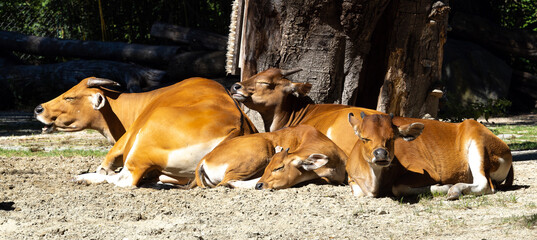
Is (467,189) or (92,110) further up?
(467,189)

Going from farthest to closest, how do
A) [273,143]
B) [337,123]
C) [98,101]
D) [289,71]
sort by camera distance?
1. [98,101]
2. [289,71]
3. [337,123]
4. [273,143]

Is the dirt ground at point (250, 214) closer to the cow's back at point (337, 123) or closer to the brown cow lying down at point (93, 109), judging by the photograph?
the cow's back at point (337, 123)

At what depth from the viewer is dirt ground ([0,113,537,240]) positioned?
13.8ft

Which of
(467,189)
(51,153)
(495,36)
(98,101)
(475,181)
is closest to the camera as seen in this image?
(467,189)

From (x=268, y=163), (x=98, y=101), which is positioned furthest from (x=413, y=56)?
(x=98, y=101)

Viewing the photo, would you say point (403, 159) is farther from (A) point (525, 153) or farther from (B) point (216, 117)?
(A) point (525, 153)

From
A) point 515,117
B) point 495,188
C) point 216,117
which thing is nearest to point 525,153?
point 495,188

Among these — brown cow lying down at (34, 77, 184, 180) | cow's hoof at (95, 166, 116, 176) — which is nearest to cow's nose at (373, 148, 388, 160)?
cow's hoof at (95, 166, 116, 176)

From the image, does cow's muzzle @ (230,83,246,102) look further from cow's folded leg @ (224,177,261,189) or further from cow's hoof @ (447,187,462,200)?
cow's hoof @ (447,187,462,200)

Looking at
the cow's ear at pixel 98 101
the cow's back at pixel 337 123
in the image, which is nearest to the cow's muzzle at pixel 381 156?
the cow's back at pixel 337 123

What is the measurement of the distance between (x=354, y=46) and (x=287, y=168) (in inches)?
94.3

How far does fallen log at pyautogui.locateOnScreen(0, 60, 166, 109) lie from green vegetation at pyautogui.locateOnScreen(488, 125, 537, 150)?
7021 millimetres

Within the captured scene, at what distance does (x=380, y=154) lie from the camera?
4840 millimetres

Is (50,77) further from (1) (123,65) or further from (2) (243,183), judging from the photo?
(2) (243,183)
